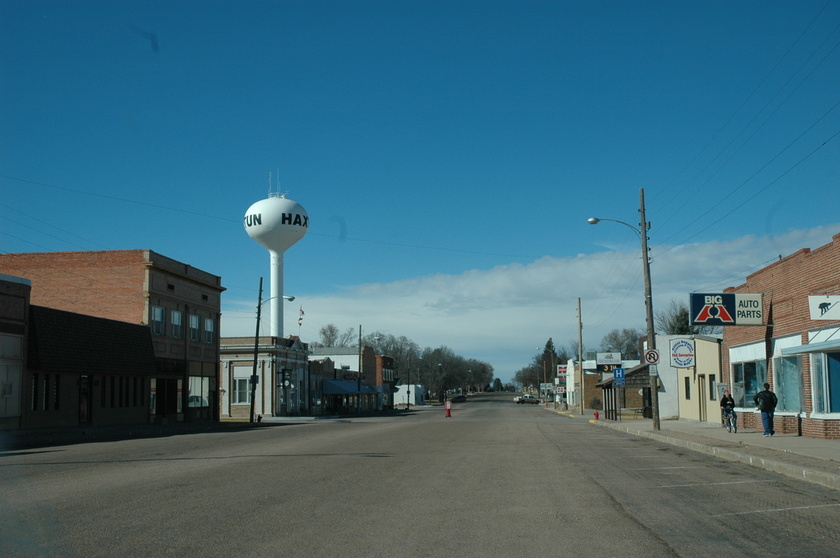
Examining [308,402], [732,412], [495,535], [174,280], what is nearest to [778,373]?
[732,412]

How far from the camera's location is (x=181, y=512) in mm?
10117

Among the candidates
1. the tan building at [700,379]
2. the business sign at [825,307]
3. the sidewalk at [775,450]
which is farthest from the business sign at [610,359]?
the business sign at [825,307]

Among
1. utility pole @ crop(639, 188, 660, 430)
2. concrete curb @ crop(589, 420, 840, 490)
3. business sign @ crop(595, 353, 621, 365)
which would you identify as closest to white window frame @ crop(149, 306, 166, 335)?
utility pole @ crop(639, 188, 660, 430)

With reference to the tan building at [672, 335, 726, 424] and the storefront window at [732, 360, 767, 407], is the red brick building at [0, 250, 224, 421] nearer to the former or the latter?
the tan building at [672, 335, 726, 424]

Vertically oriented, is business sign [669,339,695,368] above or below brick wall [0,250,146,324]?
below

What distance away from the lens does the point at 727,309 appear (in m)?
26.5

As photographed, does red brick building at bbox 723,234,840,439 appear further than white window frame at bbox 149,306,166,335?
No

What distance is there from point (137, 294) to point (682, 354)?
28.2 metres

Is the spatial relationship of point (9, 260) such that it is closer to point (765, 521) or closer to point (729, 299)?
point (729, 299)

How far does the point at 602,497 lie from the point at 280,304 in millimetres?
63376

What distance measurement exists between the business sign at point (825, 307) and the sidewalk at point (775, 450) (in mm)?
3420

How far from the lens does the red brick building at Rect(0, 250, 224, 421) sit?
42.4 m

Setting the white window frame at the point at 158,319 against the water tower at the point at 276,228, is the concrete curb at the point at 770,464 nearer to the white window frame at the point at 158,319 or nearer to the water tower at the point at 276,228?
the white window frame at the point at 158,319

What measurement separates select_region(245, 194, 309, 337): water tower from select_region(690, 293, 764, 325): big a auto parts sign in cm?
4613
